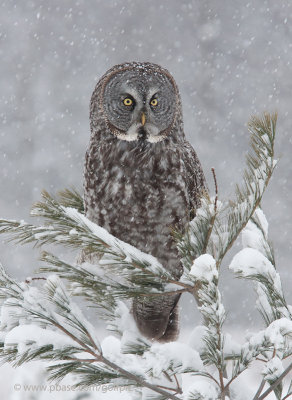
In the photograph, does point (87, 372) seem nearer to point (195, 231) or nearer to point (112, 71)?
point (195, 231)

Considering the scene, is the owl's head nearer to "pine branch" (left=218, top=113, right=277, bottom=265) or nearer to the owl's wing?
the owl's wing

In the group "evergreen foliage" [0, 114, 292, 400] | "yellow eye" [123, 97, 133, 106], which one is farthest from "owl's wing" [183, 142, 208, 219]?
"evergreen foliage" [0, 114, 292, 400]

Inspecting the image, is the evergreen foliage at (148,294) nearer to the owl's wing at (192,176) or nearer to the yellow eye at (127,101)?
the owl's wing at (192,176)

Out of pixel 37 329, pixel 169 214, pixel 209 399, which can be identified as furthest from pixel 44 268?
pixel 169 214

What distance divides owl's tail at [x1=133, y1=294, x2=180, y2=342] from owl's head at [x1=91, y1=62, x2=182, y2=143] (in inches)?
29.5

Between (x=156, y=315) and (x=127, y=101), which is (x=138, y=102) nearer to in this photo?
(x=127, y=101)

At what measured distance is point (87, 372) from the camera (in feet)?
5.04

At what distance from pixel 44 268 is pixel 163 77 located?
114cm

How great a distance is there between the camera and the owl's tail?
2193 millimetres

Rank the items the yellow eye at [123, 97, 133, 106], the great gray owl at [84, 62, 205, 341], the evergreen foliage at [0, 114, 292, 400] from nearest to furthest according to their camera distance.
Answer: the evergreen foliage at [0, 114, 292, 400] < the great gray owl at [84, 62, 205, 341] < the yellow eye at [123, 97, 133, 106]

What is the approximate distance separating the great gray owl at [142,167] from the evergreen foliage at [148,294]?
1.58ft

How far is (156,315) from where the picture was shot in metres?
2.24

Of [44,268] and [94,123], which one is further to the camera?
[94,123]

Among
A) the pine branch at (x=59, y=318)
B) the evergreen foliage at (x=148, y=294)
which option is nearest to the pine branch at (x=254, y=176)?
the evergreen foliage at (x=148, y=294)
